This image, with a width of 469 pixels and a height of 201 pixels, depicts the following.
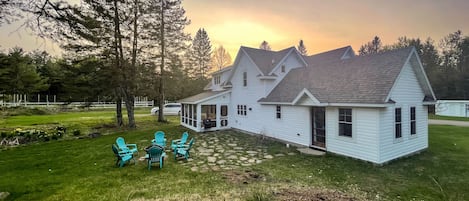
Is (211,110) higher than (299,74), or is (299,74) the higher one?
(299,74)

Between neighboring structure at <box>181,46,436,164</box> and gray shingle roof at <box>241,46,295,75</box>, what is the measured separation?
72 mm

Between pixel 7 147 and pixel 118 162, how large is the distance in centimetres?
822

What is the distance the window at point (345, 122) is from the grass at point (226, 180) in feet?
3.44

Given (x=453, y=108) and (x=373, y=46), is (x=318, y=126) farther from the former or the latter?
(x=373, y=46)

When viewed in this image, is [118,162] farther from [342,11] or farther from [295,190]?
[342,11]

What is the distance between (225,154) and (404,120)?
7.56m

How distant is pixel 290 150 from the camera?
1011 cm

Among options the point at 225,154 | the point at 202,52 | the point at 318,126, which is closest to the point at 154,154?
the point at 225,154

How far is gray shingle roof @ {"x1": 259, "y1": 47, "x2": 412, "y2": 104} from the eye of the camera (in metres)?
8.01

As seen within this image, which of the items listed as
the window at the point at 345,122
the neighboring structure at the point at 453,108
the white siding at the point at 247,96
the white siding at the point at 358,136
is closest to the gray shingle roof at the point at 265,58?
the white siding at the point at 247,96

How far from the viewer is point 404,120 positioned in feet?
28.7

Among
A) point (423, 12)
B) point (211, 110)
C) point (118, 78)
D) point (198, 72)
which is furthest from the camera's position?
point (198, 72)

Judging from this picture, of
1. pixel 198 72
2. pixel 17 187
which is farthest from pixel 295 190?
pixel 198 72

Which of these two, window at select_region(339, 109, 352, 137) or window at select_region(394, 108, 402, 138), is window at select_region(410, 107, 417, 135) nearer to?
window at select_region(394, 108, 402, 138)
